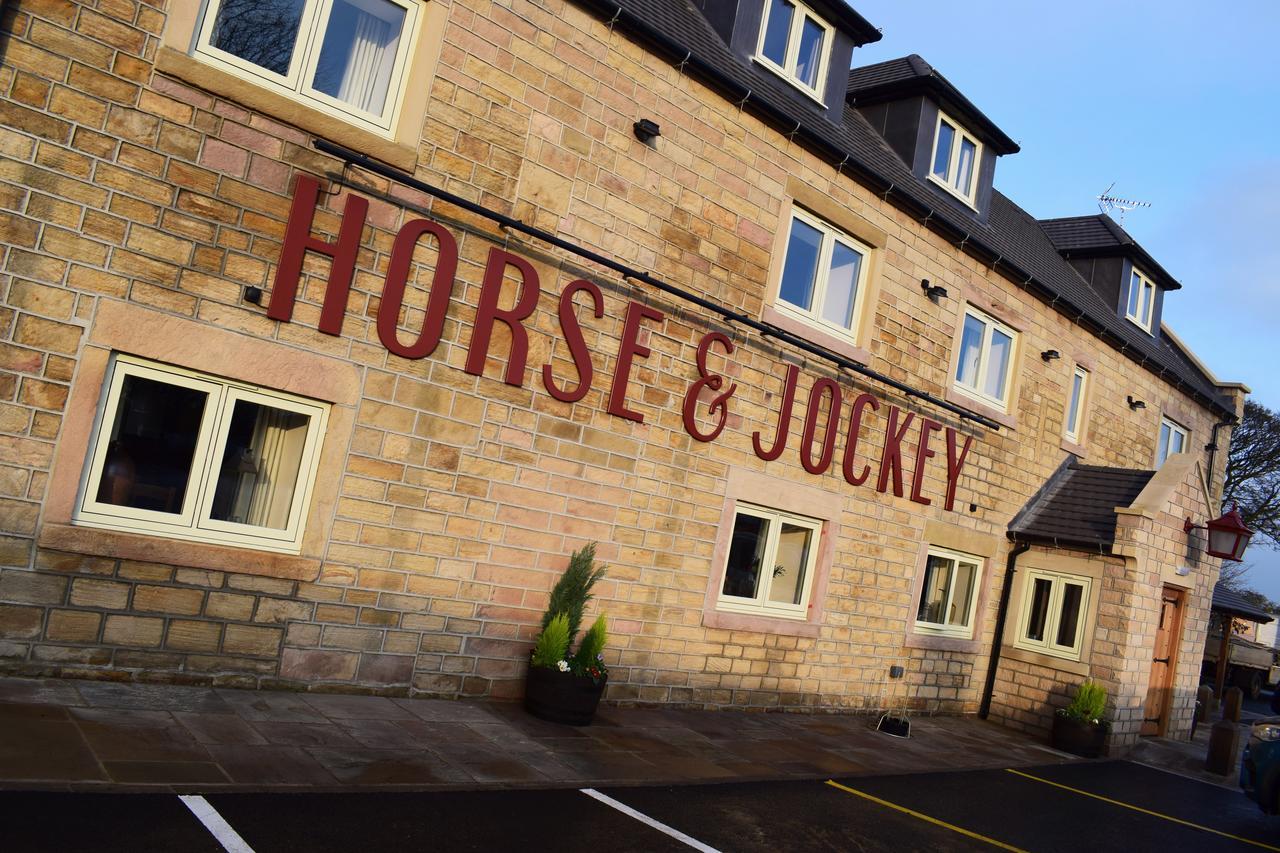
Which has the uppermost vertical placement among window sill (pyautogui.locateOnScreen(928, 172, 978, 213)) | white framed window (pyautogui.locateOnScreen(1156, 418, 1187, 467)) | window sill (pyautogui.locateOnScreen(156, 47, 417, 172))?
window sill (pyautogui.locateOnScreen(928, 172, 978, 213))

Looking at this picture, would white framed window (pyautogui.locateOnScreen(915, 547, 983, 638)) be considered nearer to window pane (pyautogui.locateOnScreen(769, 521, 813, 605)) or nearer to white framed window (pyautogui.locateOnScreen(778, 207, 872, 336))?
window pane (pyautogui.locateOnScreen(769, 521, 813, 605))

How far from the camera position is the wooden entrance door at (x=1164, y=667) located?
14156mm

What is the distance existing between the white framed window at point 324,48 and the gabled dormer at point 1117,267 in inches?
584

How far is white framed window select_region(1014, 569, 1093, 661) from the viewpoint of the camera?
12.9 m

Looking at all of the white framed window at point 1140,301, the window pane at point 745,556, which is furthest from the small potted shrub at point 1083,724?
the white framed window at point 1140,301

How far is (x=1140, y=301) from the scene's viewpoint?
18094mm

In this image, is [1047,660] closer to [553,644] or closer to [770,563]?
[770,563]

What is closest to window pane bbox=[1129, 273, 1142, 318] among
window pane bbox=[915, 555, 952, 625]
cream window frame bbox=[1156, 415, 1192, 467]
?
cream window frame bbox=[1156, 415, 1192, 467]

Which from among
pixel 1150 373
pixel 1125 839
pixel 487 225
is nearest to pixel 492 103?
pixel 487 225

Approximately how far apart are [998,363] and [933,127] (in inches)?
139

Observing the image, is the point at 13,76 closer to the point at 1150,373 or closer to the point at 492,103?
the point at 492,103

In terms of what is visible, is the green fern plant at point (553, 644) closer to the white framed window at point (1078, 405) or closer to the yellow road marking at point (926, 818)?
the yellow road marking at point (926, 818)

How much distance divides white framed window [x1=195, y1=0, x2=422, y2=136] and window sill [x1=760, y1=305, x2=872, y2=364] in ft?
14.6

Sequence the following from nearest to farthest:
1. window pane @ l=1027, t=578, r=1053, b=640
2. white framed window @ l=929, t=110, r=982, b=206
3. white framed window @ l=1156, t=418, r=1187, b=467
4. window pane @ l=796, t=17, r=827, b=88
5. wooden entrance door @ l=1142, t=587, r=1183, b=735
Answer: window pane @ l=796, t=17, r=827, b=88 < white framed window @ l=929, t=110, r=982, b=206 < window pane @ l=1027, t=578, r=1053, b=640 < wooden entrance door @ l=1142, t=587, r=1183, b=735 < white framed window @ l=1156, t=418, r=1187, b=467
